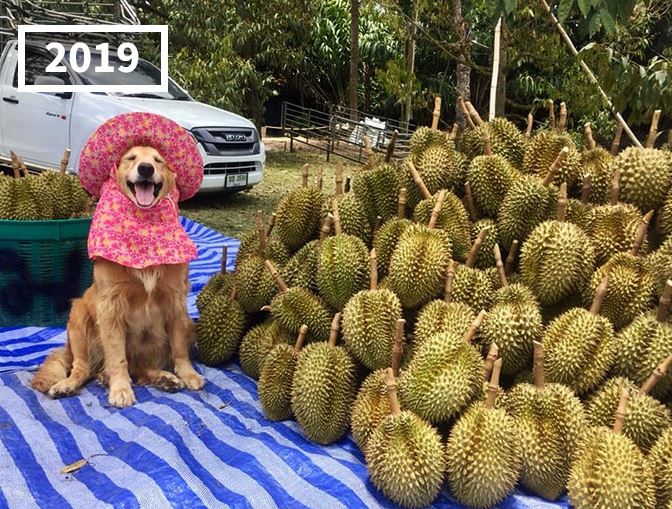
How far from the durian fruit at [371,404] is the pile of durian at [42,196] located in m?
2.35

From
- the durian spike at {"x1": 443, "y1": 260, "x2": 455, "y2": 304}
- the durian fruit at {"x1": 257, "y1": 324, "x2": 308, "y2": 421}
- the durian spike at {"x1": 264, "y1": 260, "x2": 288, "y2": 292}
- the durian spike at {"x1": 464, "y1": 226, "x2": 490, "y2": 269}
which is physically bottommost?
the durian fruit at {"x1": 257, "y1": 324, "x2": 308, "y2": 421}

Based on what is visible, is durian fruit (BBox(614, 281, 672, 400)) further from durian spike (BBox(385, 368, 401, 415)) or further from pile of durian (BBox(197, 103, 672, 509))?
durian spike (BBox(385, 368, 401, 415))

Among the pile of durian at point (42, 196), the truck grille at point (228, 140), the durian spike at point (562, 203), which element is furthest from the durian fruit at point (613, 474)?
the truck grille at point (228, 140)

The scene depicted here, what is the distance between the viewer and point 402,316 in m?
2.59

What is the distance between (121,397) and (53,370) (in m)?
0.43

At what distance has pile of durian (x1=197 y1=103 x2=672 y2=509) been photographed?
2.09 metres

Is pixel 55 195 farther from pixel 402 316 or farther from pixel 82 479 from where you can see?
pixel 402 316

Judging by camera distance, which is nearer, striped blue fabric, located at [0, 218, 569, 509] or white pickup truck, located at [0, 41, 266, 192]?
striped blue fabric, located at [0, 218, 569, 509]

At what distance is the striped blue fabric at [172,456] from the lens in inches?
87.2

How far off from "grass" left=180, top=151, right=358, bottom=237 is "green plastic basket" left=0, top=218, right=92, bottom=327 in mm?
3207

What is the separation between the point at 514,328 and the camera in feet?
7.68

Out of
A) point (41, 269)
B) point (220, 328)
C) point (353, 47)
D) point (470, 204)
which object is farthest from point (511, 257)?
point (353, 47)

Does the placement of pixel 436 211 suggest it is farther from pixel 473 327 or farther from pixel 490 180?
pixel 473 327

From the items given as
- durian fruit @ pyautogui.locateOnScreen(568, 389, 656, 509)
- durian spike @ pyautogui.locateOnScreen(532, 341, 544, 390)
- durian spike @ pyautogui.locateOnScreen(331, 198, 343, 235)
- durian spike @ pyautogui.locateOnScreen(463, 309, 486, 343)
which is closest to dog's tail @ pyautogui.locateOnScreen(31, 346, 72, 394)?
durian spike @ pyautogui.locateOnScreen(331, 198, 343, 235)
